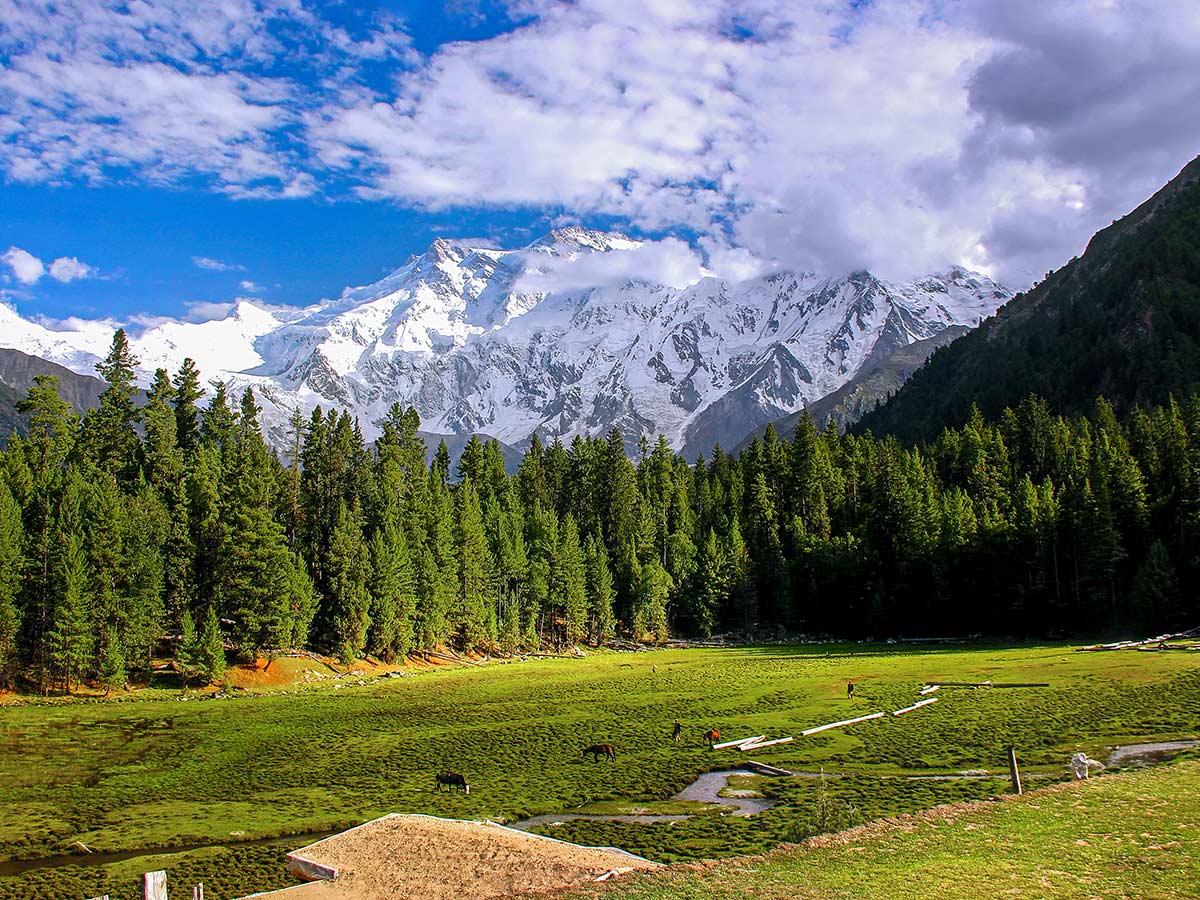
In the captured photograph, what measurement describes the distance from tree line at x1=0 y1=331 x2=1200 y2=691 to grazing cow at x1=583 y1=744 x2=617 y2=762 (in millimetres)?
46891

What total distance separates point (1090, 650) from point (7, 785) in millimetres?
75409

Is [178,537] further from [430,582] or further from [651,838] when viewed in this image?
[651,838]

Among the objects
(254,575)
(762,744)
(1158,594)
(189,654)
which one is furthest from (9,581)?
(1158,594)

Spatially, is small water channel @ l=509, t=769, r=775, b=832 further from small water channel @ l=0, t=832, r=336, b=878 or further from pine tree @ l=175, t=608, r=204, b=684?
pine tree @ l=175, t=608, r=204, b=684

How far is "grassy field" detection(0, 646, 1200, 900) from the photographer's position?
27234mm

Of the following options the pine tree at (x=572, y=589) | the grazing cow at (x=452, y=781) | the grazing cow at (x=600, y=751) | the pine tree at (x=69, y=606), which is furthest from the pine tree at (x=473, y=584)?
the grazing cow at (x=452, y=781)

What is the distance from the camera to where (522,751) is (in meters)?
40.6

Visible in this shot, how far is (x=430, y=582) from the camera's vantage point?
3792 inches

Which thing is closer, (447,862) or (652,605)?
(447,862)

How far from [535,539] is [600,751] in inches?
3301

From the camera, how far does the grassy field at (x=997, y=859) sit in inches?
633

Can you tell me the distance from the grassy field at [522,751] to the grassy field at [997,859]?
10.9 feet

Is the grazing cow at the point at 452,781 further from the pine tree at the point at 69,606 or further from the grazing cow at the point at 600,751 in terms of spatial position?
the pine tree at the point at 69,606

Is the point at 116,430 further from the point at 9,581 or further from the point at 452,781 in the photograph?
the point at 452,781
